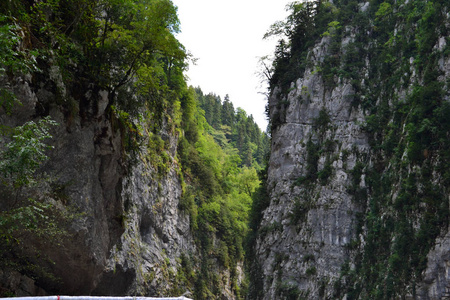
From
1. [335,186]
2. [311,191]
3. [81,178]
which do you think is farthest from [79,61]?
[311,191]

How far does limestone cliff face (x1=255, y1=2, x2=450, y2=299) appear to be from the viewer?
74.7ft

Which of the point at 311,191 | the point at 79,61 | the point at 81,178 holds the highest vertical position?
the point at 79,61

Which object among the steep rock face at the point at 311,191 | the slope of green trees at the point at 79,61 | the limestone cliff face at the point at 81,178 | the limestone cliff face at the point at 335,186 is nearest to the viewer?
the slope of green trees at the point at 79,61

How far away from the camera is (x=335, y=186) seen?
96.4ft

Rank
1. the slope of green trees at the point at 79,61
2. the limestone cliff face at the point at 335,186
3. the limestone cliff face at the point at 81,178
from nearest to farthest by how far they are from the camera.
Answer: the slope of green trees at the point at 79,61 < the limestone cliff face at the point at 81,178 < the limestone cliff face at the point at 335,186

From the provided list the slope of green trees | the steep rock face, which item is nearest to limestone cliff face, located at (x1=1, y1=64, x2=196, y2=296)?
the slope of green trees

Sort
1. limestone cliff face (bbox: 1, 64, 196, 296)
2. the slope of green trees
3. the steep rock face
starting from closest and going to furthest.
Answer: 1. the slope of green trees
2. limestone cliff face (bbox: 1, 64, 196, 296)
3. the steep rock face

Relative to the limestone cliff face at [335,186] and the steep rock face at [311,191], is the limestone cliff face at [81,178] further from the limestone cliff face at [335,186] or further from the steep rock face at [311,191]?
the steep rock face at [311,191]

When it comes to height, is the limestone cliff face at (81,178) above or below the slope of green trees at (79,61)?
below

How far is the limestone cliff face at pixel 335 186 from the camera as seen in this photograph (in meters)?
22.8

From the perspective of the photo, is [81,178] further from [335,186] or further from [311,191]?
[311,191]

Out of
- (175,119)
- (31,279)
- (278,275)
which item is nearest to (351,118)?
(278,275)

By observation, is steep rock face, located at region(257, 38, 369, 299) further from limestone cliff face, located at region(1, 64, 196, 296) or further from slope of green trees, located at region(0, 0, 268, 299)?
limestone cliff face, located at region(1, 64, 196, 296)

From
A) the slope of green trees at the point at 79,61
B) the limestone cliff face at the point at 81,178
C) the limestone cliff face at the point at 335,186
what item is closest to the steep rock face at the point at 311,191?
the limestone cliff face at the point at 335,186
